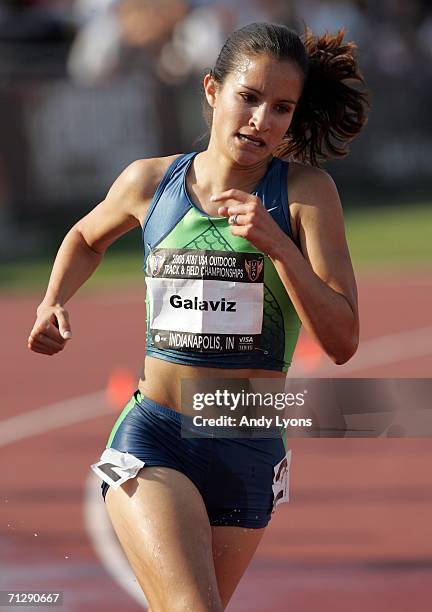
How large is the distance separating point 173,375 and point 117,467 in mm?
325

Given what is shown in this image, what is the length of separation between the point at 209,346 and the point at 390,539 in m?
3.38

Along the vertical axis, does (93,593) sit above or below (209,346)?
below

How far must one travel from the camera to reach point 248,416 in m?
4.31

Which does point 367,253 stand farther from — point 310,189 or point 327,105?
point 310,189

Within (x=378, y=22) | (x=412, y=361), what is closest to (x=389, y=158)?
(x=378, y=22)

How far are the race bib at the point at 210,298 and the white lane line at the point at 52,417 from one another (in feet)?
17.2

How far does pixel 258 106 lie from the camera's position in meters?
4.09

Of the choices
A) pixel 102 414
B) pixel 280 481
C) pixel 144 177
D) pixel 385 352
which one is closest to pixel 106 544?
pixel 102 414

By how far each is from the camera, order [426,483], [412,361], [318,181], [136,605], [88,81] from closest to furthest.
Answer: [318,181]
[136,605]
[426,483]
[412,361]
[88,81]

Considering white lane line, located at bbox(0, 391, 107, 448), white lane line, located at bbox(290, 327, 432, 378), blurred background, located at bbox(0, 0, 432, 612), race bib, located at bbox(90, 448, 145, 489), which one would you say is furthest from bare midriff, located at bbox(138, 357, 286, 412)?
white lane line, located at bbox(290, 327, 432, 378)

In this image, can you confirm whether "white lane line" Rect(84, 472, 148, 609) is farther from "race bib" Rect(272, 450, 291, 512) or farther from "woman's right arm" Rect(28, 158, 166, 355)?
"woman's right arm" Rect(28, 158, 166, 355)

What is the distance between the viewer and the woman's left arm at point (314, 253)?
3.85 m

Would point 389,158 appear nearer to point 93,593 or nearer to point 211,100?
point 93,593

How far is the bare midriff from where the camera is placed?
4234mm
